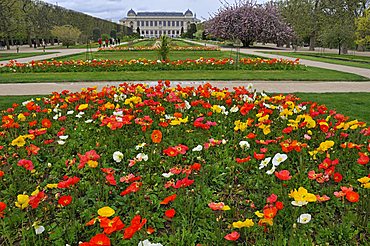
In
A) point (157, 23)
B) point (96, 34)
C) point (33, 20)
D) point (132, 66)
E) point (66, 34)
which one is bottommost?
point (132, 66)

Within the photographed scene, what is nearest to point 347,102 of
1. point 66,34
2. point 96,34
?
point 66,34

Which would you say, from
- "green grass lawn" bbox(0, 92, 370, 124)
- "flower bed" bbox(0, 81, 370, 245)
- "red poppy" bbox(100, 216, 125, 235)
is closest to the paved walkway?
"green grass lawn" bbox(0, 92, 370, 124)

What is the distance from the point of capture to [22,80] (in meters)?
9.75

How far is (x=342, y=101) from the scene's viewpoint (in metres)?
6.72

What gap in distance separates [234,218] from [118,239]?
863mm

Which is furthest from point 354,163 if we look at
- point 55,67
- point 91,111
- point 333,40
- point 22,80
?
point 333,40

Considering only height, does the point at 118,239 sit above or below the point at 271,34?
below

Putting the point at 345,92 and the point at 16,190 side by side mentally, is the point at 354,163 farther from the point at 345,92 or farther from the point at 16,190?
the point at 345,92

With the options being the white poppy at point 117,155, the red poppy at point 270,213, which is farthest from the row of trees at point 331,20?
the red poppy at point 270,213

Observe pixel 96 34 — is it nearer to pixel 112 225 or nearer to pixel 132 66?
pixel 132 66

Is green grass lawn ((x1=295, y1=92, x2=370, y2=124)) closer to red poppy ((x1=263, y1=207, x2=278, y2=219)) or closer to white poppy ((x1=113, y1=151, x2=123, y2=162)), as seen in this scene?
red poppy ((x1=263, y1=207, x2=278, y2=219))

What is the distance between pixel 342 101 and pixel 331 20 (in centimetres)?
2601

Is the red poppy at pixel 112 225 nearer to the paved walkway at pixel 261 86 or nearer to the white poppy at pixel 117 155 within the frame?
the white poppy at pixel 117 155

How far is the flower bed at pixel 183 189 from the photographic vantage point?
2.11 meters
